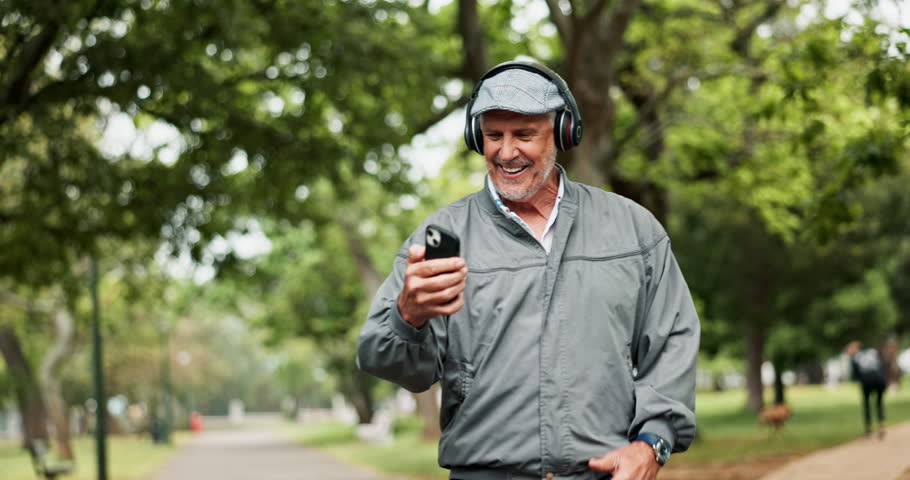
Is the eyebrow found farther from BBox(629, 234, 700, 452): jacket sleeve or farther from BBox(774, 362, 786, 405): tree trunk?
BBox(774, 362, 786, 405): tree trunk

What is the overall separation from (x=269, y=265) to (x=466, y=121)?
104ft

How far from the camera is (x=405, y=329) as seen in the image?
8.65 ft

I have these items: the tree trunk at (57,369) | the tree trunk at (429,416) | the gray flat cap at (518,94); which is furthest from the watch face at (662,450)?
the tree trunk at (57,369)

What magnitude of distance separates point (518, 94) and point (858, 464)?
12604mm

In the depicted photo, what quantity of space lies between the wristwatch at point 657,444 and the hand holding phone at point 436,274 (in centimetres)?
57

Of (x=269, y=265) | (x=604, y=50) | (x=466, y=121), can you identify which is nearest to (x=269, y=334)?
(x=269, y=265)

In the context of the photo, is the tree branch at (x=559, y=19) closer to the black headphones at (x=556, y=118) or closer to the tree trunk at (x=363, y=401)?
the black headphones at (x=556, y=118)

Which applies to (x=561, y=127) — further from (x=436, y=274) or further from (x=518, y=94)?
(x=436, y=274)

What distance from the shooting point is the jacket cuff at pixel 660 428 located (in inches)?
109

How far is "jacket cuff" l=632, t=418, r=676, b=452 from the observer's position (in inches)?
109

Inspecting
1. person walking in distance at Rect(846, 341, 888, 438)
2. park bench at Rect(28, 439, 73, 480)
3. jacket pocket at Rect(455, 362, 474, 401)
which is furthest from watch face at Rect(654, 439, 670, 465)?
park bench at Rect(28, 439, 73, 480)

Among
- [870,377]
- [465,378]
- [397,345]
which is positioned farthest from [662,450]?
[870,377]

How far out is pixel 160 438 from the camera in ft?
168

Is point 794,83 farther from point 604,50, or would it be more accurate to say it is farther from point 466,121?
point 466,121
